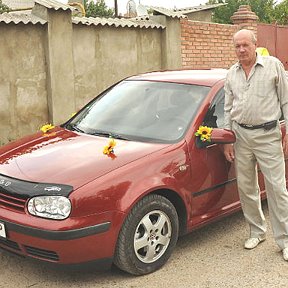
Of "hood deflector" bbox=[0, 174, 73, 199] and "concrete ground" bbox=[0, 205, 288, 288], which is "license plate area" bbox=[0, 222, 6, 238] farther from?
"concrete ground" bbox=[0, 205, 288, 288]

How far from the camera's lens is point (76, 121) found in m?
4.59

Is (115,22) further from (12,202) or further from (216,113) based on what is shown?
(12,202)

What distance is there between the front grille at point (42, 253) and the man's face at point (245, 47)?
202 centimetres

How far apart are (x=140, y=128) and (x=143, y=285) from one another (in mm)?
1304

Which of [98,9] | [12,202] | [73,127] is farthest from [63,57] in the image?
[98,9]

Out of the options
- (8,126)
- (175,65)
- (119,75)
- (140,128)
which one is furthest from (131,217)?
(175,65)

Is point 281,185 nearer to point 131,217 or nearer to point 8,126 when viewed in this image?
point 131,217

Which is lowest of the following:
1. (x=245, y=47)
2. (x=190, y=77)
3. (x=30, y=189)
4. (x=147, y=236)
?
(x=147, y=236)

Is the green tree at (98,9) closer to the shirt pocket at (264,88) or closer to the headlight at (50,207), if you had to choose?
the shirt pocket at (264,88)

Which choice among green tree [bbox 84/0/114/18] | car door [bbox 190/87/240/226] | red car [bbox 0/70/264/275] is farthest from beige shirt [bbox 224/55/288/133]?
green tree [bbox 84/0/114/18]

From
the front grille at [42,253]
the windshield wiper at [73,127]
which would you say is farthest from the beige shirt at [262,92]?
the front grille at [42,253]

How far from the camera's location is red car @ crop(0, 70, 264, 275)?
3.23 meters

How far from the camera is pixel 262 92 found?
377 centimetres

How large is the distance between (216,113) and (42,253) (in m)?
1.91
